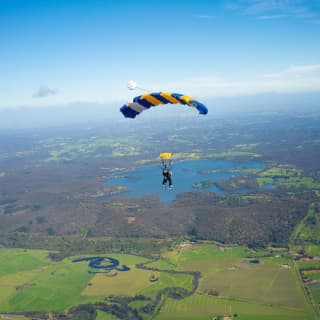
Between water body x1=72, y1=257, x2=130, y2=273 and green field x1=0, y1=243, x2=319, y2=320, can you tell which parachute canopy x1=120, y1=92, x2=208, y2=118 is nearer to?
green field x1=0, y1=243, x2=319, y2=320

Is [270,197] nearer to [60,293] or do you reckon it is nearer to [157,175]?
[157,175]

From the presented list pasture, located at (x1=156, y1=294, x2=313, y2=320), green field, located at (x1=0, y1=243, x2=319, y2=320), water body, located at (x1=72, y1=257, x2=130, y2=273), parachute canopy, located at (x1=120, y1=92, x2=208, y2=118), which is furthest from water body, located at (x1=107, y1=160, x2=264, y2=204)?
parachute canopy, located at (x1=120, y1=92, x2=208, y2=118)

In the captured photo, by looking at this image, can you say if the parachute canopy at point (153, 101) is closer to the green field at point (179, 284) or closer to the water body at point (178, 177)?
the green field at point (179, 284)

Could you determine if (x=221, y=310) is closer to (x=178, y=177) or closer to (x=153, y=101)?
(x=153, y=101)

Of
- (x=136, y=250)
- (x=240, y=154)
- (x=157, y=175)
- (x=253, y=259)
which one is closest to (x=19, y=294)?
(x=136, y=250)

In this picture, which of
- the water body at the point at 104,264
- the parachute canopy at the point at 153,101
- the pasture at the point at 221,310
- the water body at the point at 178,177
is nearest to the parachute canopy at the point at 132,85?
the parachute canopy at the point at 153,101

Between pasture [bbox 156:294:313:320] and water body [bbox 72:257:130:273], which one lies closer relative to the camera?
pasture [bbox 156:294:313:320]
